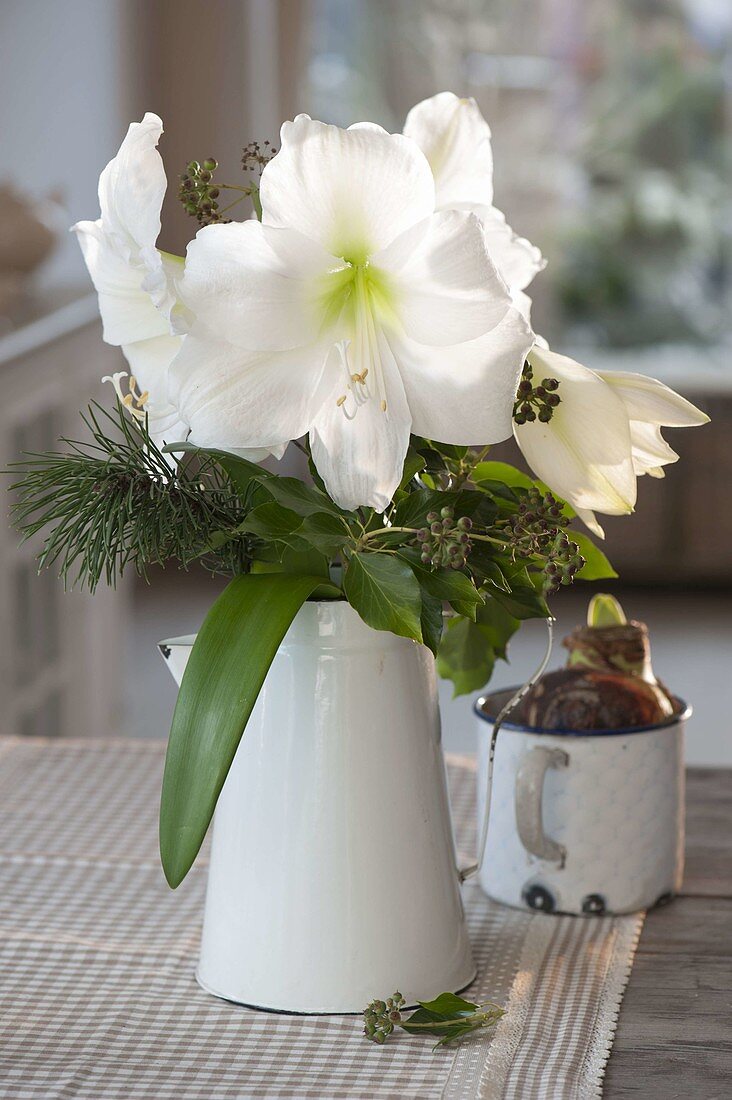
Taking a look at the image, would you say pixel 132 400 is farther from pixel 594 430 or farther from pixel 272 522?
pixel 594 430

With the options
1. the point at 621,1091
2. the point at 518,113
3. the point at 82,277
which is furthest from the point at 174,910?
the point at 518,113

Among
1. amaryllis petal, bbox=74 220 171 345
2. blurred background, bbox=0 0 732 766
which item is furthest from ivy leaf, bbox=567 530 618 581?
blurred background, bbox=0 0 732 766

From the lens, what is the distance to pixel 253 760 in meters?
0.74

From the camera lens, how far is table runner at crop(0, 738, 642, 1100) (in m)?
0.69

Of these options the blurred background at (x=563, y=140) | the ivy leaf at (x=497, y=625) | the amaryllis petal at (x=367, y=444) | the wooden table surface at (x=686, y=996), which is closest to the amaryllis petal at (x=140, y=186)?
the amaryllis petal at (x=367, y=444)

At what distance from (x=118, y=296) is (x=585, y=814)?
0.42 metres

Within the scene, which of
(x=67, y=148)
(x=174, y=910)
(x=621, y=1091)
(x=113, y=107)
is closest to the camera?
(x=621, y=1091)

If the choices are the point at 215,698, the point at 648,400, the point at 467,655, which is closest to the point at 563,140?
the point at 467,655

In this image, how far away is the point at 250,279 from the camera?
64cm

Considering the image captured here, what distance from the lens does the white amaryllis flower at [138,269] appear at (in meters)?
0.65

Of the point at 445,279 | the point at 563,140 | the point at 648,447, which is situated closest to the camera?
the point at 445,279

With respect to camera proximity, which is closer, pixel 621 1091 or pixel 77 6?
pixel 621 1091

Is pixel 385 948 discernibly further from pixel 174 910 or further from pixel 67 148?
pixel 67 148

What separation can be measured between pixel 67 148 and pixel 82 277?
1.49ft
